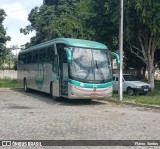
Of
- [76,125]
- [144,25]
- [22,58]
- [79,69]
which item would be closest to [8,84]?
[22,58]

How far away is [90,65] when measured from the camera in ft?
56.2

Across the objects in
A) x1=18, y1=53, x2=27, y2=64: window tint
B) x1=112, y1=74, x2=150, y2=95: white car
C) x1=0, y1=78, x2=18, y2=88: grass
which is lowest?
x1=0, y1=78, x2=18, y2=88: grass

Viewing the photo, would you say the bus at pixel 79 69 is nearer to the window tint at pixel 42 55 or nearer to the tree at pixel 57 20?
the window tint at pixel 42 55

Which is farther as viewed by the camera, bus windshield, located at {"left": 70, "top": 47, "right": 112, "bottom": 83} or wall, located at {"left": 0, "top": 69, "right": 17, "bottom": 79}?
wall, located at {"left": 0, "top": 69, "right": 17, "bottom": 79}

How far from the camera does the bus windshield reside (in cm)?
1691

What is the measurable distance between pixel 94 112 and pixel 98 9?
1265 centimetres

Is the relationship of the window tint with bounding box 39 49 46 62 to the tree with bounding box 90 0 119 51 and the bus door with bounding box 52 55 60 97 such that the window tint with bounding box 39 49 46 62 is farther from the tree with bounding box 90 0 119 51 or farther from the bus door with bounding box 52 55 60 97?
the tree with bounding box 90 0 119 51

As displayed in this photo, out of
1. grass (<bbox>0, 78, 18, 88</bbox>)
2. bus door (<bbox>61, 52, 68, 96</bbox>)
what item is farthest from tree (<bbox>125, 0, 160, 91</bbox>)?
grass (<bbox>0, 78, 18, 88</bbox>)

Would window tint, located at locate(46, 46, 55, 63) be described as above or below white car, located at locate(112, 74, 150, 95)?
above

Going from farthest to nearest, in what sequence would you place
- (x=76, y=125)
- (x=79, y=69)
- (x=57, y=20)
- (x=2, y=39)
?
(x=2, y=39), (x=57, y=20), (x=79, y=69), (x=76, y=125)

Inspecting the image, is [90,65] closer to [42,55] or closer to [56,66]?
[56,66]

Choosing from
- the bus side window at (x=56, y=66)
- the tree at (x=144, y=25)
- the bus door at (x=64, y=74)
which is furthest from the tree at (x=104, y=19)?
the bus door at (x=64, y=74)

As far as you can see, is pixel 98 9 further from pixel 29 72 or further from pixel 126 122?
pixel 126 122

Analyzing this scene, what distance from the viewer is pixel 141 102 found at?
59.4ft
